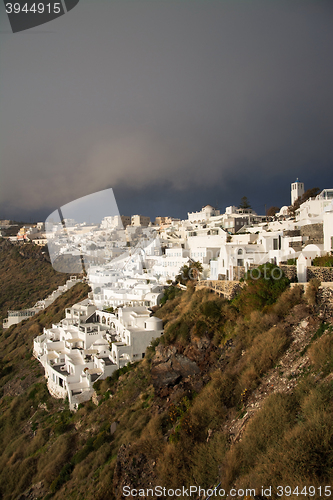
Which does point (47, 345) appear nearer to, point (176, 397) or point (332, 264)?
point (176, 397)

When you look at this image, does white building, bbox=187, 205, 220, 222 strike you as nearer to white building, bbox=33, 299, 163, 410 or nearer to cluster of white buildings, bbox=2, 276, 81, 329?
cluster of white buildings, bbox=2, 276, 81, 329

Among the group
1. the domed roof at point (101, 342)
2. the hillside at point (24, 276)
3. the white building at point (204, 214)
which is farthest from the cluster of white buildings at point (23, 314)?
the domed roof at point (101, 342)

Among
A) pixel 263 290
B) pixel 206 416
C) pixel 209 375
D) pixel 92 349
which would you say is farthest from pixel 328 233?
pixel 92 349

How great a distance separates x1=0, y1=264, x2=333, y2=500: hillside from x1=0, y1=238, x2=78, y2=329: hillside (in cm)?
2858

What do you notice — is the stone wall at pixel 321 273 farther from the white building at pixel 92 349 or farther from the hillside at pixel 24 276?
the hillside at pixel 24 276

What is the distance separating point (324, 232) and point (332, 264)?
3.81 metres

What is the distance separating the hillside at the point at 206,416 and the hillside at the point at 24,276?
28.6 meters

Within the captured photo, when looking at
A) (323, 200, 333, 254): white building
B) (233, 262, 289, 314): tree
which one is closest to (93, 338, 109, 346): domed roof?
(233, 262, 289, 314): tree

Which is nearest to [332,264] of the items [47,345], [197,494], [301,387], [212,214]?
[301,387]

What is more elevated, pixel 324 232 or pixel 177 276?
pixel 324 232

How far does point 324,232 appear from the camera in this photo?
51.0 feet

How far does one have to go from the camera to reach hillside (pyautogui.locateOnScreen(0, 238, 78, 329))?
44719 mm

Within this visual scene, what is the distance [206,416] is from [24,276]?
52.3 m

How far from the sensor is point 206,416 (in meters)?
8.59
